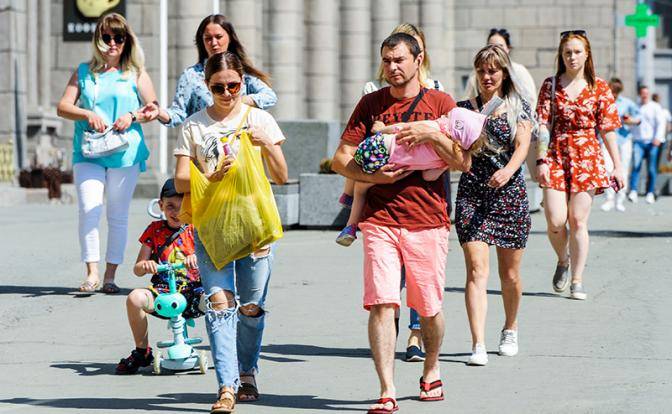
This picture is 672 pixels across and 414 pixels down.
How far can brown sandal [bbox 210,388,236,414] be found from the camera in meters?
7.18

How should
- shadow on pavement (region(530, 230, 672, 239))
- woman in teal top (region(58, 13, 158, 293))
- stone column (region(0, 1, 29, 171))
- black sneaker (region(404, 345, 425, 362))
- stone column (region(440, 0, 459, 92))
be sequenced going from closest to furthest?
black sneaker (region(404, 345, 425, 362)) < woman in teal top (region(58, 13, 158, 293)) < shadow on pavement (region(530, 230, 672, 239)) < stone column (region(0, 1, 29, 171)) < stone column (region(440, 0, 459, 92))

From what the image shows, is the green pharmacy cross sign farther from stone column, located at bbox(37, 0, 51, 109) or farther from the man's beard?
the man's beard

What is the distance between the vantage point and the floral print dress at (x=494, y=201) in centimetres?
906

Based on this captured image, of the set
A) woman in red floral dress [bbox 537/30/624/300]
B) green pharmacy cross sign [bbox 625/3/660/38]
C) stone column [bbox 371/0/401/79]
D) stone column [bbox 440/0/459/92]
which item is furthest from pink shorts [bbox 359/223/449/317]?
stone column [bbox 440/0/459/92]

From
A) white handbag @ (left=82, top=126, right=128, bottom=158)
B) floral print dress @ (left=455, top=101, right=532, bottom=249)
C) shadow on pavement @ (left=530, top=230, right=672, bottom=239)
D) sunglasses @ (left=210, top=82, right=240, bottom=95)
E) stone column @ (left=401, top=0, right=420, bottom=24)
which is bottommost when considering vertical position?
shadow on pavement @ (left=530, top=230, right=672, bottom=239)

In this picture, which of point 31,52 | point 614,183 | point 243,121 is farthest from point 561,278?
point 31,52

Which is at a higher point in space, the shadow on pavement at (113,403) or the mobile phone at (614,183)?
the mobile phone at (614,183)

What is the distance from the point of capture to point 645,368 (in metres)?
8.50

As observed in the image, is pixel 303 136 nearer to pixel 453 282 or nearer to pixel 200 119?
pixel 453 282

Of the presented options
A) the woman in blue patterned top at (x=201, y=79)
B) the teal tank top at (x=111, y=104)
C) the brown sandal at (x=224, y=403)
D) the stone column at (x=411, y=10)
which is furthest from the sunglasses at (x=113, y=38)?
the stone column at (x=411, y=10)

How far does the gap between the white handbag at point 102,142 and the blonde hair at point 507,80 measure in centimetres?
327

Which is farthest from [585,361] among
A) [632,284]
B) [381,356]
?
[632,284]

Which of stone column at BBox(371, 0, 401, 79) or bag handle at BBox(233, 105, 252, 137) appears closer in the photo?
bag handle at BBox(233, 105, 252, 137)

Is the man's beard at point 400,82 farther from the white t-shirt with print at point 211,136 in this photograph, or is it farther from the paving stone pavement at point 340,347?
the paving stone pavement at point 340,347
